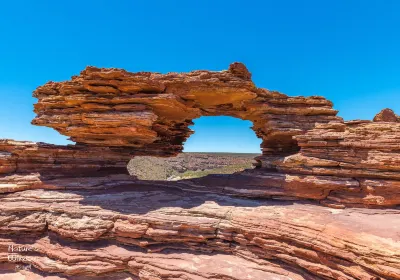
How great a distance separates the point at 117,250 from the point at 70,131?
9412 mm

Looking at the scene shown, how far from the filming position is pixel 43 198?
1509 cm

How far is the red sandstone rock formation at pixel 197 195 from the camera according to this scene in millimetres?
10516

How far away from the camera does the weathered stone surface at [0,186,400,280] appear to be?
953 centimetres

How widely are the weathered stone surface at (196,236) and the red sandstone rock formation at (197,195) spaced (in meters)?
0.06

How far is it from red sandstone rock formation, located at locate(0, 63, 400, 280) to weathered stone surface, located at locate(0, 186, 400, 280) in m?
0.06

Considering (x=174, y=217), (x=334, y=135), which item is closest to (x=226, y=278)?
→ (x=174, y=217)

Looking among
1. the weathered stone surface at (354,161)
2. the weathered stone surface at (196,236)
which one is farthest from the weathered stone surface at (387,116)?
the weathered stone surface at (196,236)

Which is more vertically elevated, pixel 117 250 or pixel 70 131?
pixel 70 131

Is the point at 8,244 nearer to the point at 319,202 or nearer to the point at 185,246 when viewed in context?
the point at 185,246

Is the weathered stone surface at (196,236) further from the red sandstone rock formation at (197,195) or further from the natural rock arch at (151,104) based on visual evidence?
the natural rock arch at (151,104)

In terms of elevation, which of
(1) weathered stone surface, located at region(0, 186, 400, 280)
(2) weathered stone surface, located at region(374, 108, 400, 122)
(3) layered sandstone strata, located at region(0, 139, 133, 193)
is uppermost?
(2) weathered stone surface, located at region(374, 108, 400, 122)

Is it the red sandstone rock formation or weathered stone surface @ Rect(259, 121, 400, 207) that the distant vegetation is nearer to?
the red sandstone rock formation

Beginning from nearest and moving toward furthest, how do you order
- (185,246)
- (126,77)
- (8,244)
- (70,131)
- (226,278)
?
(226,278) < (185,246) < (8,244) < (126,77) < (70,131)

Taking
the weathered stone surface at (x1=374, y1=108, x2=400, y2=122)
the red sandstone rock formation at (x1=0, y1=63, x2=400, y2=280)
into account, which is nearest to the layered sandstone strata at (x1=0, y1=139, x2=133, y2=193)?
the red sandstone rock formation at (x1=0, y1=63, x2=400, y2=280)
